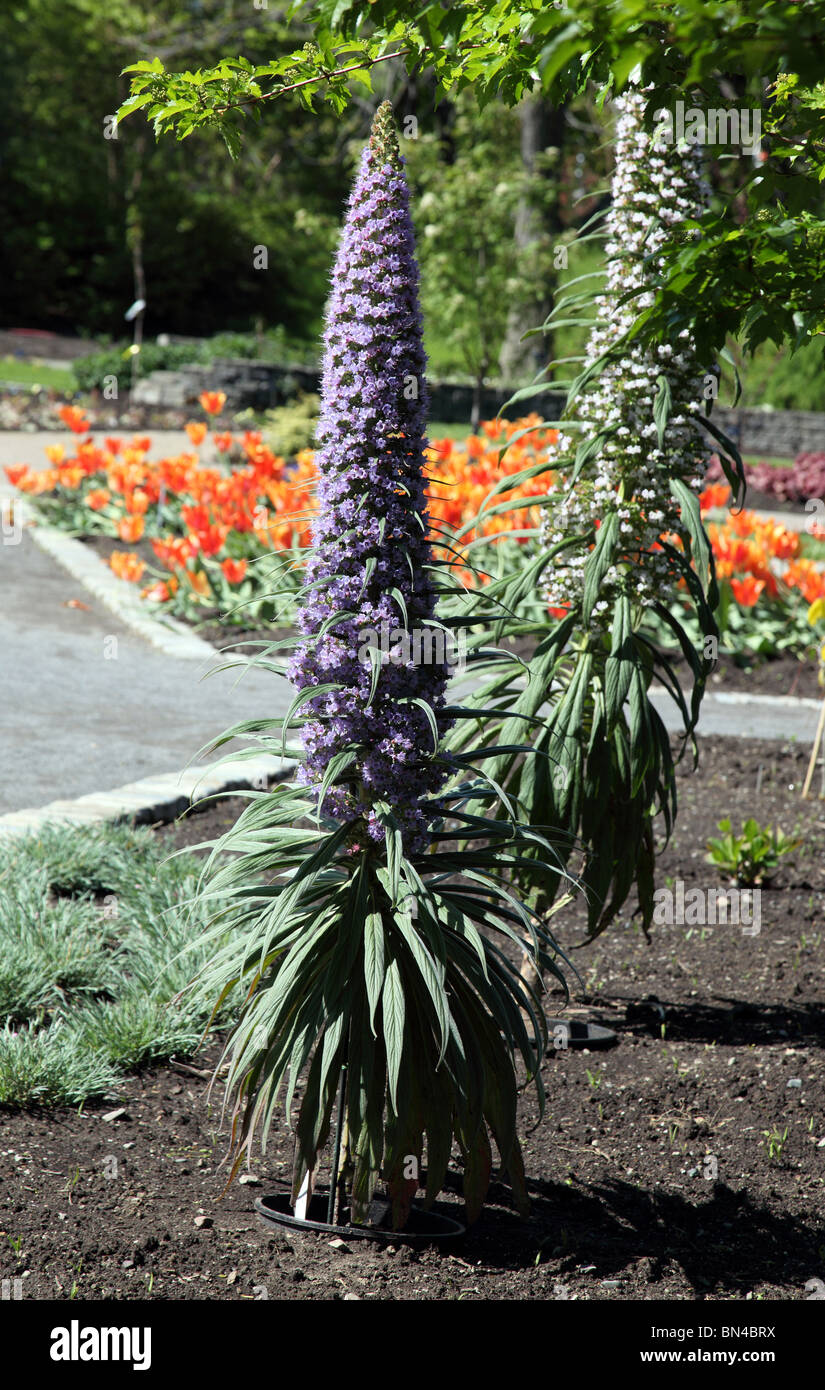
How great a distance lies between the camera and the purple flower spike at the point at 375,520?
103 inches

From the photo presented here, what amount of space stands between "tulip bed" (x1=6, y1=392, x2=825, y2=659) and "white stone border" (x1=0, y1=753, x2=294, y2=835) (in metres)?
1.91

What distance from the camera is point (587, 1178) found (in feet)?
10.8

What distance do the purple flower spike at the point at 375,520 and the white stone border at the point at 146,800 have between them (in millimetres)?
2275

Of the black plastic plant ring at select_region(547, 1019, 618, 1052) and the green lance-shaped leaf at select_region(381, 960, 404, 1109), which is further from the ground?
the green lance-shaped leaf at select_region(381, 960, 404, 1109)

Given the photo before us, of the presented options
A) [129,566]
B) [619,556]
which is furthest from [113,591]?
[619,556]

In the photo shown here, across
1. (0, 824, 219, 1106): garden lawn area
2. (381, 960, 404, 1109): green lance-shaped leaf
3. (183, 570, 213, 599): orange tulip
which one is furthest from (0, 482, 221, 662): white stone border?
(381, 960, 404, 1109): green lance-shaped leaf

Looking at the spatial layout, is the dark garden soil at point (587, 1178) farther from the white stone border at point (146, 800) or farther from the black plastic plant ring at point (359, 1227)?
the white stone border at point (146, 800)

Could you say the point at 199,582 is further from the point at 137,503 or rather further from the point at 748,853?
the point at 748,853

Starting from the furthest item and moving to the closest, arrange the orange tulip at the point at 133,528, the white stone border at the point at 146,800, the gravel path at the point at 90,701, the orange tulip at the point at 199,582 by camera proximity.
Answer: the orange tulip at the point at 133,528 → the orange tulip at the point at 199,582 → the gravel path at the point at 90,701 → the white stone border at the point at 146,800

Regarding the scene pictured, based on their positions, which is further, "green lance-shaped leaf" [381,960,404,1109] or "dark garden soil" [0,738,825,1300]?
"dark garden soil" [0,738,825,1300]

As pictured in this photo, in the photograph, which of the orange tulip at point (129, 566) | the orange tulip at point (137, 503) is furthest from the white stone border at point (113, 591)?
the orange tulip at point (137, 503)

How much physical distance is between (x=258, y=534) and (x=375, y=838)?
6.47m

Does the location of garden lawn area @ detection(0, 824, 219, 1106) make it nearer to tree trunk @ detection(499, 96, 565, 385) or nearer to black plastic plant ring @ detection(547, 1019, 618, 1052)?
black plastic plant ring @ detection(547, 1019, 618, 1052)

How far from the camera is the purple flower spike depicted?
8.54 ft
